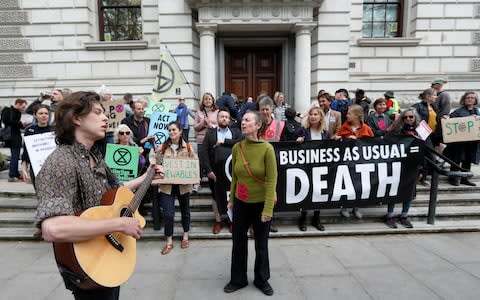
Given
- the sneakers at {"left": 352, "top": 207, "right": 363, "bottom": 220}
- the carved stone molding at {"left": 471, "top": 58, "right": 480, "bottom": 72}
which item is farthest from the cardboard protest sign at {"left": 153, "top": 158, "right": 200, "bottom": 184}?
the carved stone molding at {"left": 471, "top": 58, "right": 480, "bottom": 72}

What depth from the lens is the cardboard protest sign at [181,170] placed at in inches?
193

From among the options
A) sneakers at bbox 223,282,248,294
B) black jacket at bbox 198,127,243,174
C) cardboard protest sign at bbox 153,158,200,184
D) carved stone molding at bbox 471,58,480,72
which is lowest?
sneakers at bbox 223,282,248,294

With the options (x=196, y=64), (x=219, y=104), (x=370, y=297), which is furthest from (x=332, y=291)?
(x=196, y=64)

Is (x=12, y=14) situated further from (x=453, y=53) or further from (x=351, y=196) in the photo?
(x=453, y=53)

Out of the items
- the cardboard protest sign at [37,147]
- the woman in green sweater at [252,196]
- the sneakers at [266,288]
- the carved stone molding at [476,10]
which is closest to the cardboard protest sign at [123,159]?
the cardboard protest sign at [37,147]

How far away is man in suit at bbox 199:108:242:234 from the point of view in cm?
545

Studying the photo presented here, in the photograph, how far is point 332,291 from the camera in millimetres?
3695

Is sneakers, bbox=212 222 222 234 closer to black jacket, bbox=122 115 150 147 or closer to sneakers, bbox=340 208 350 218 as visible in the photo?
black jacket, bbox=122 115 150 147

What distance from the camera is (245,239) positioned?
369 centimetres

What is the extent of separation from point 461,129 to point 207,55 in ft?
23.9

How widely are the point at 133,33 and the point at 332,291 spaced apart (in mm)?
11460

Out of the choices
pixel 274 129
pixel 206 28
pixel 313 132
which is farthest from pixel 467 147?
pixel 206 28

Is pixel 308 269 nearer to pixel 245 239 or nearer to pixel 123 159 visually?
pixel 245 239

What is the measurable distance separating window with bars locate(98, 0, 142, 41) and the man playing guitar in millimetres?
11355
